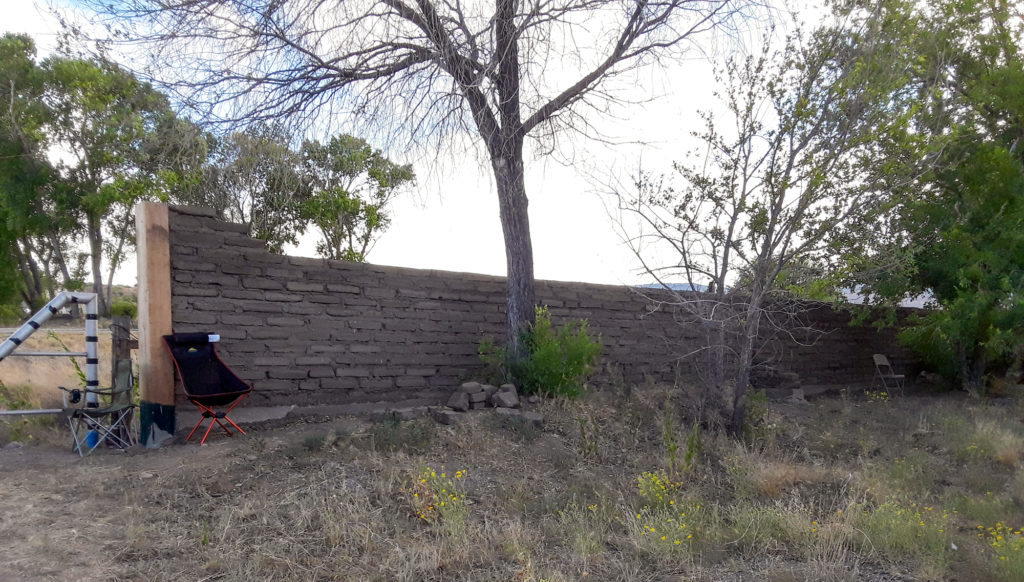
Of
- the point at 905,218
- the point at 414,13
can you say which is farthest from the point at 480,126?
the point at 905,218

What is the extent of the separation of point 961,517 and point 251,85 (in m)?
8.19

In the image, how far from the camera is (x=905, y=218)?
11.5 m

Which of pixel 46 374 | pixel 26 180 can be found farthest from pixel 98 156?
pixel 46 374

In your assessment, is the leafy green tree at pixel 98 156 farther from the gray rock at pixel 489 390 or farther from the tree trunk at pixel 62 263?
the gray rock at pixel 489 390

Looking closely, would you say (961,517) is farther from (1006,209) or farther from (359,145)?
(1006,209)

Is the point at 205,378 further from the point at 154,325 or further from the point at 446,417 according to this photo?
the point at 446,417

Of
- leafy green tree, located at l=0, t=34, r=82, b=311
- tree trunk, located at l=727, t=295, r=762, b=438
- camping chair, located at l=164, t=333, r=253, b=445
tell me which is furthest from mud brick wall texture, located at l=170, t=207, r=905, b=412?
leafy green tree, located at l=0, t=34, r=82, b=311

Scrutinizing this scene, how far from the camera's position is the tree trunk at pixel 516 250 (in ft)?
27.8

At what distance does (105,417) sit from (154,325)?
1.32m

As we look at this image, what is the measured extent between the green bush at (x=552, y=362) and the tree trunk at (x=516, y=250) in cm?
18

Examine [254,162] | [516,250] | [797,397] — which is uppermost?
[254,162]

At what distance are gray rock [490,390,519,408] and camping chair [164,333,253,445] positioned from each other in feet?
8.87

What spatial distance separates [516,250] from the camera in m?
8.64

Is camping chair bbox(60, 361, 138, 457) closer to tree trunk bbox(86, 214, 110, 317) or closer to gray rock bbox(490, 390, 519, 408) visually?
gray rock bbox(490, 390, 519, 408)
